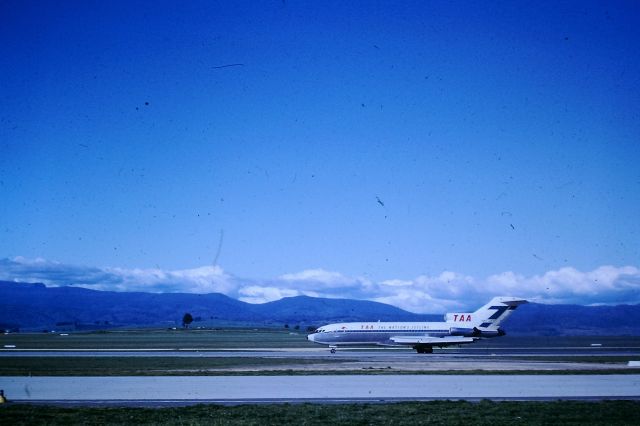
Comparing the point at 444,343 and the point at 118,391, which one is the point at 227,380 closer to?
the point at 118,391

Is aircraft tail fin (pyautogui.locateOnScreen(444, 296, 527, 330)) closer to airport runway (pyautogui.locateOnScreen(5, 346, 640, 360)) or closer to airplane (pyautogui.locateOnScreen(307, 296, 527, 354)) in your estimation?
airplane (pyautogui.locateOnScreen(307, 296, 527, 354))

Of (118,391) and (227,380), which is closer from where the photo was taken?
(118,391)

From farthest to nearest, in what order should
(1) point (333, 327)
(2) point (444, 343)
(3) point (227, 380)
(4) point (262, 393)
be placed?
(1) point (333, 327) → (2) point (444, 343) → (3) point (227, 380) → (4) point (262, 393)

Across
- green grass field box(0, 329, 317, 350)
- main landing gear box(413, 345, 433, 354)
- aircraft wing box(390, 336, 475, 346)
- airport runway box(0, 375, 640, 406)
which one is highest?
airport runway box(0, 375, 640, 406)

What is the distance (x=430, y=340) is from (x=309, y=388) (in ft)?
149

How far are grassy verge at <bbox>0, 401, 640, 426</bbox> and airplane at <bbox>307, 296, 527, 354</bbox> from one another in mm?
49696

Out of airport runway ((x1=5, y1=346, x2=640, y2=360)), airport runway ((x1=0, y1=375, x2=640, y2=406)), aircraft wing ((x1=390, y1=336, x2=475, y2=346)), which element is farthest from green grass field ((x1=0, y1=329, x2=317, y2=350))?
airport runway ((x1=0, y1=375, x2=640, y2=406))

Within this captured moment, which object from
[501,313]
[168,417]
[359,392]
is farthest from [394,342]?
[168,417]

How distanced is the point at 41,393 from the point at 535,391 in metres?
22.3

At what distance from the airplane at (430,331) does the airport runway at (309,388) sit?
37.5 metres

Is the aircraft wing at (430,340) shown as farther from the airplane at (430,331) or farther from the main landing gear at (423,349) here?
the main landing gear at (423,349)

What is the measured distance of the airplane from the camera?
72.7 meters

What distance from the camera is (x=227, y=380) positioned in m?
33.4

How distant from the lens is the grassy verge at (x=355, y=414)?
1927 centimetres
